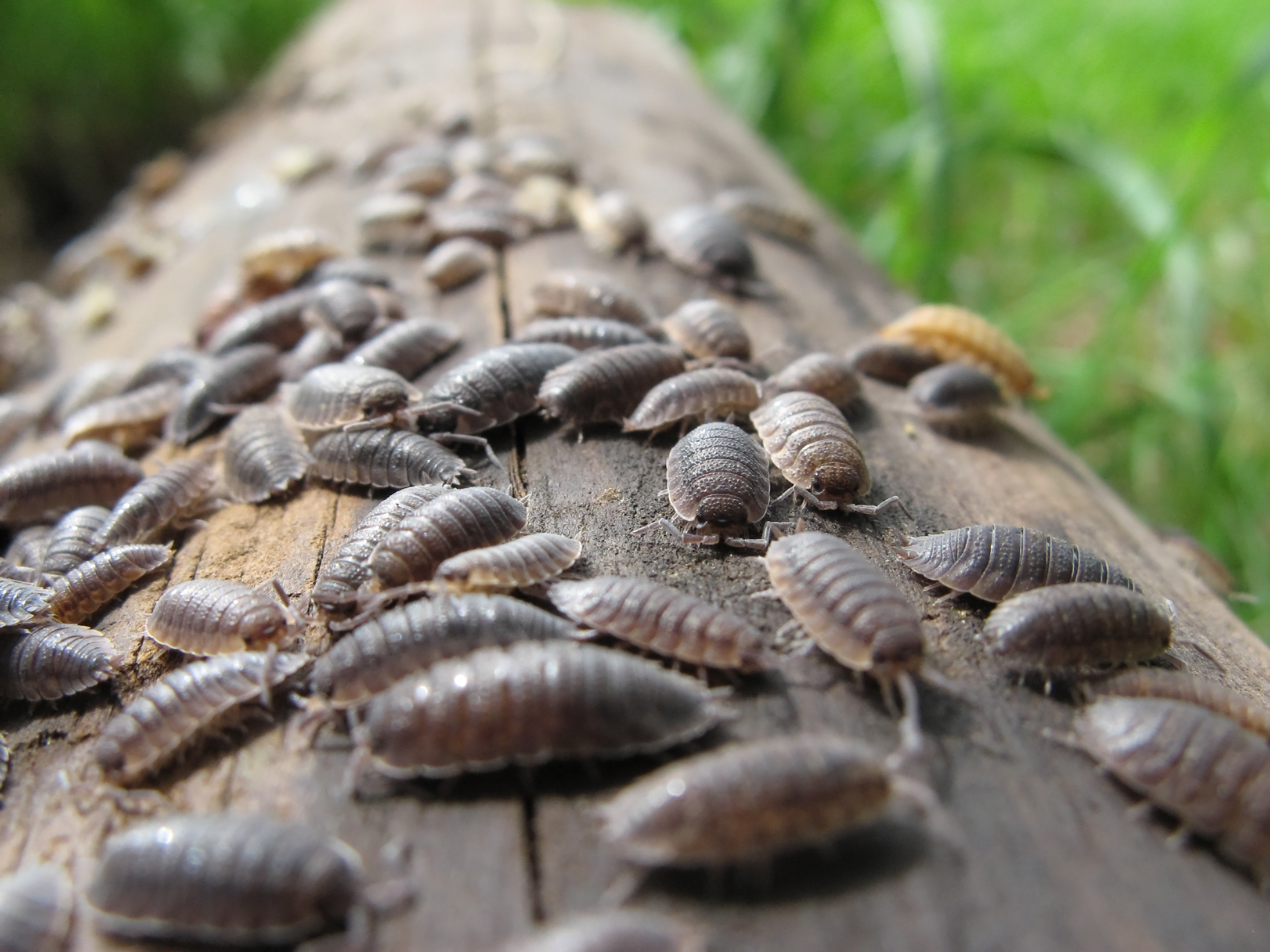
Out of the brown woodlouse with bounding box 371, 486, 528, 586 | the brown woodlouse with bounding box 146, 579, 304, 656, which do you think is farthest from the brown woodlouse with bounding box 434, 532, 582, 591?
the brown woodlouse with bounding box 146, 579, 304, 656

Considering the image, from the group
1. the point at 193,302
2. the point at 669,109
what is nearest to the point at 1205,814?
the point at 193,302

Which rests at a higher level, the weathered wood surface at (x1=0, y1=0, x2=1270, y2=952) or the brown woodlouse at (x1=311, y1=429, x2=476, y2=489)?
the brown woodlouse at (x1=311, y1=429, x2=476, y2=489)

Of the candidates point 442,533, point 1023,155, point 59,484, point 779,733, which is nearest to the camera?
point 779,733

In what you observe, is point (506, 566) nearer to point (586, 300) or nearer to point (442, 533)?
point (442, 533)

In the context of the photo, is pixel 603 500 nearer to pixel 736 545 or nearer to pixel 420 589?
pixel 736 545

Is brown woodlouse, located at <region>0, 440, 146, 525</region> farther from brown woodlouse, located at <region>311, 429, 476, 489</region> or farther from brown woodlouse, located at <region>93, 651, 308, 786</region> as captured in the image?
brown woodlouse, located at <region>93, 651, 308, 786</region>

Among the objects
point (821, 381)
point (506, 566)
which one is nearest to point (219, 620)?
point (506, 566)
